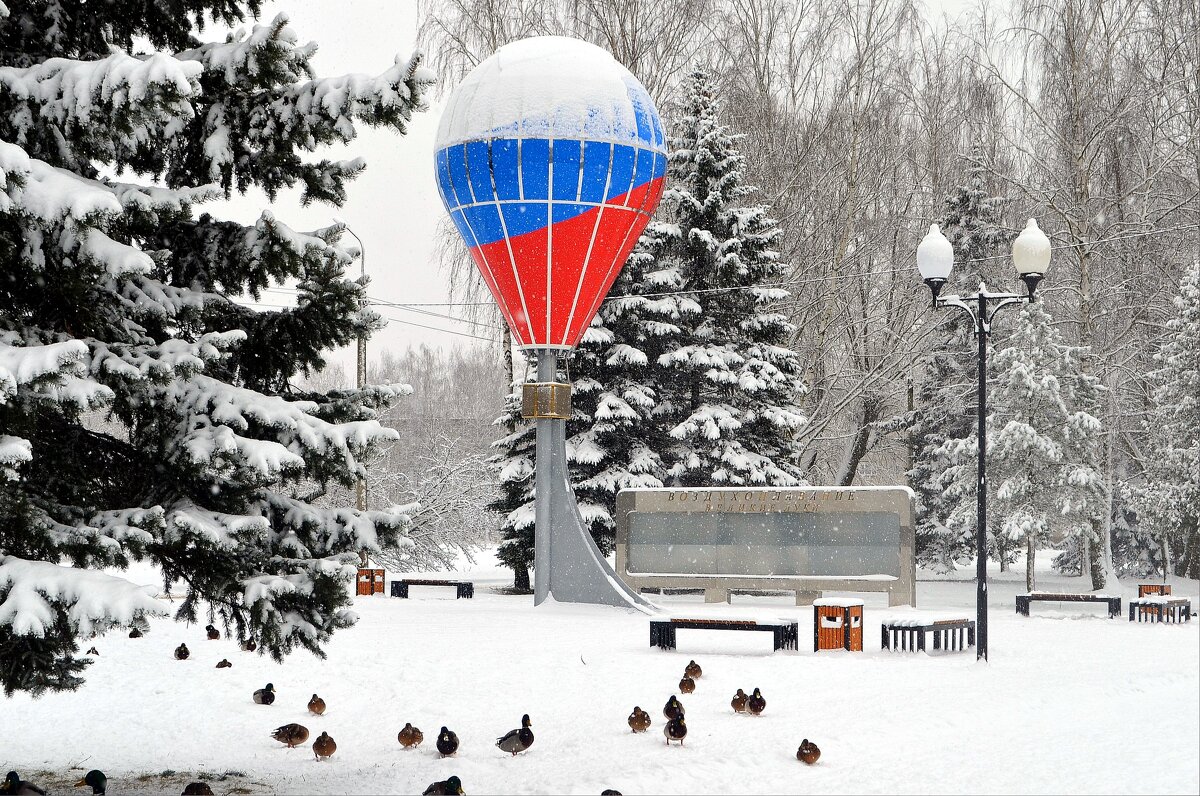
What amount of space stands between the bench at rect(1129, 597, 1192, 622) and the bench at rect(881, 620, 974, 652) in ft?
18.2

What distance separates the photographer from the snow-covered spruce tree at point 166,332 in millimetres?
6438

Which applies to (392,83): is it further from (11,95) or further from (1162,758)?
(1162,758)

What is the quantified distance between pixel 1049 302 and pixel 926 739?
26.3 meters

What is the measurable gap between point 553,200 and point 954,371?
18.0 meters

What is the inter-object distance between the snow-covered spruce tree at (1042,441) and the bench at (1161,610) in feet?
20.4

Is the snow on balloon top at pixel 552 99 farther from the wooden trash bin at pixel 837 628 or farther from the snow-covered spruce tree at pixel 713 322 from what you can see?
the wooden trash bin at pixel 837 628

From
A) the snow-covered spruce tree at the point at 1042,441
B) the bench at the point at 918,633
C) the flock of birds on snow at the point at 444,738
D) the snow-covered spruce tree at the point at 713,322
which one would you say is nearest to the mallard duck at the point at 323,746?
the flock of birds on snow at the point at 444,738

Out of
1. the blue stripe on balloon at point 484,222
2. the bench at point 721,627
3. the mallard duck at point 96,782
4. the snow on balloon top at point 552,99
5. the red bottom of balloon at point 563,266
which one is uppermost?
the snow on balloon top at point 552,99

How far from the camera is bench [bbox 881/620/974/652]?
1484cm

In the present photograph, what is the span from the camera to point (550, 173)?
20656mm

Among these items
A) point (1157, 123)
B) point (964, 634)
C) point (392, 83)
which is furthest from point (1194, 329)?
point (392, 83)

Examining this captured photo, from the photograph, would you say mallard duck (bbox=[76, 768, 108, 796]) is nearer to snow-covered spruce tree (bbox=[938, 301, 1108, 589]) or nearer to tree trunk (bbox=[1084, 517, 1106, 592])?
snow-covered spruce tree (bbox=[938, 301, 1108, 589])

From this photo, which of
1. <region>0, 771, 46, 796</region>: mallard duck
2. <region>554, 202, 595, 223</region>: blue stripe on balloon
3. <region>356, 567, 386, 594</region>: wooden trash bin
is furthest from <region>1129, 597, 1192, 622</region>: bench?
<region>0, 771, 46, 796</region>: mallard duck

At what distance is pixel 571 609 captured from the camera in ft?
69.6
